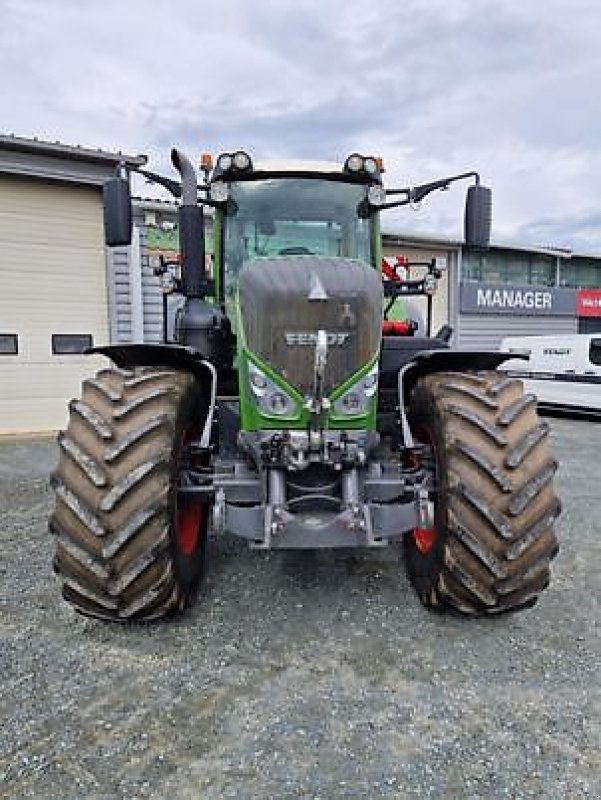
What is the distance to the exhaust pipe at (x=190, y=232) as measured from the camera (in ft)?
10.4

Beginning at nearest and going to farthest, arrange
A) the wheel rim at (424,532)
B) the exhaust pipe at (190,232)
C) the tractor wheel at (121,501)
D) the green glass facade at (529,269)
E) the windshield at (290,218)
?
the tractor wheel at (121,501)
the wheel rim at (424,532)
the exhaust pipe at (190,232)
the windshield at (290,218)
the green glass facade at (529,269)

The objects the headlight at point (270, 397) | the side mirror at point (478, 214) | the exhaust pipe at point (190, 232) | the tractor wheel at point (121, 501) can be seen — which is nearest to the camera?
the tractor wheel at point (121, 501)

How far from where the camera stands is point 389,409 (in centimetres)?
381

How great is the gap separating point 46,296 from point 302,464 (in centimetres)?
751

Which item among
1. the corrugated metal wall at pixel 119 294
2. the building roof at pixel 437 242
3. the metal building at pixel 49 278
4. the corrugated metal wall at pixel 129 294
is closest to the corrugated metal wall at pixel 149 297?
the corrugated metal wall at pixel 129 294

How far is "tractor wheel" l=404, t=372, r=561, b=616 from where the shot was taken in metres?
2.57

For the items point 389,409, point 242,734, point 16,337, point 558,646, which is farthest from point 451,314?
point 242,734

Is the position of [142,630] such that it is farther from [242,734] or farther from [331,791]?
[331,791]

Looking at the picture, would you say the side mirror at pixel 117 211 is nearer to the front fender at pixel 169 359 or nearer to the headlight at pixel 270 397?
the front fender at pixel 169 359

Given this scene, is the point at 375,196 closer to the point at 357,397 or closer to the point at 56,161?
the point at 357,397

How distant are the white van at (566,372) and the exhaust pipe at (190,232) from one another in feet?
26.3

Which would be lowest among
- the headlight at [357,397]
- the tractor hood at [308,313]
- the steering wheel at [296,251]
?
the headlight at [357,397]

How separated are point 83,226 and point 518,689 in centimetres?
877

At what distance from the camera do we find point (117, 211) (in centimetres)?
342
